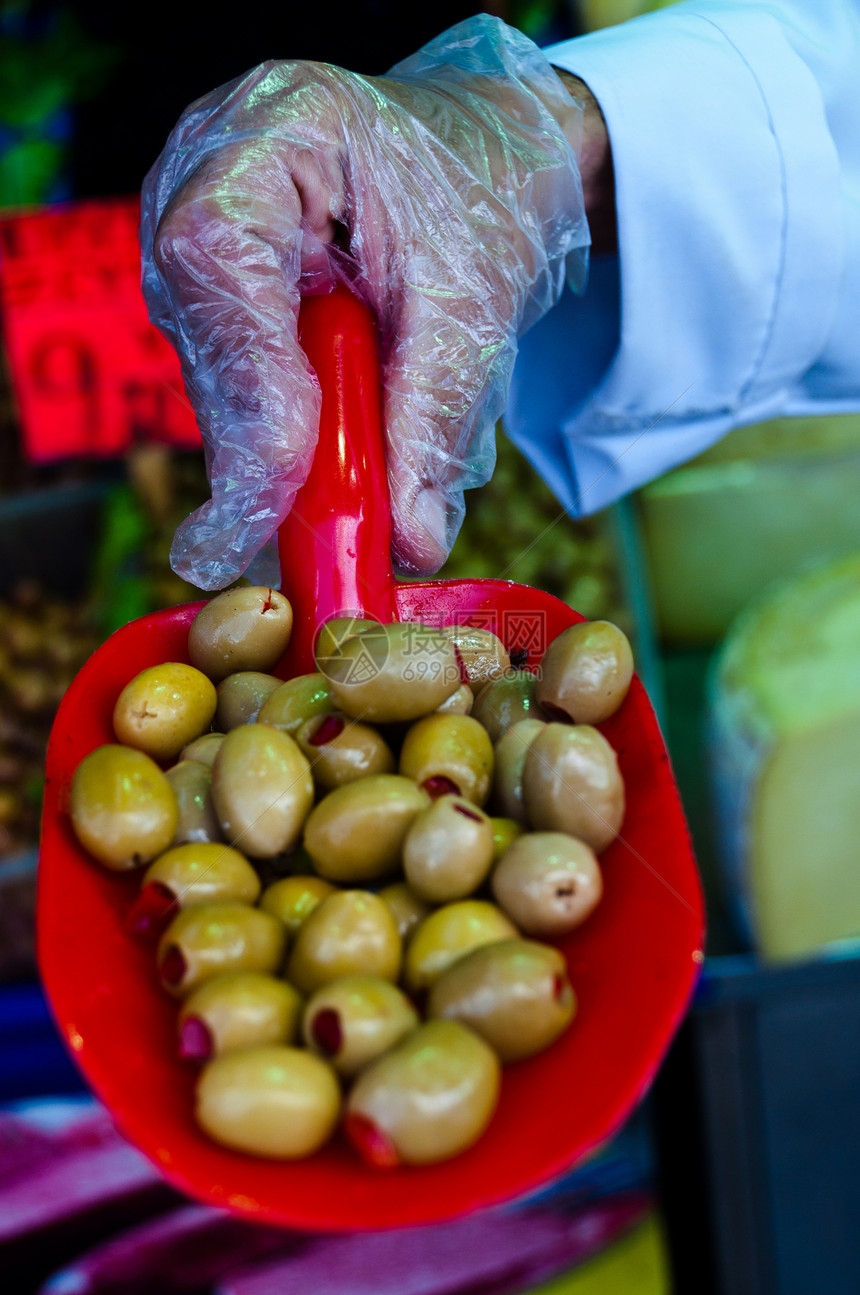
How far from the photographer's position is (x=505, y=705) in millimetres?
1170

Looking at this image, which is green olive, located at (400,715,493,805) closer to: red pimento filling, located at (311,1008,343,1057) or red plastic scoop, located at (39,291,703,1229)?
red plastic scoop, located at (39,291,703,1229)

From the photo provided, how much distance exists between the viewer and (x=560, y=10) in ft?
8.28

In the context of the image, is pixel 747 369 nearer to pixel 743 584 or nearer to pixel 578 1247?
pixel 743 584

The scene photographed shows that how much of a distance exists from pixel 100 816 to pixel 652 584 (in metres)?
1.87

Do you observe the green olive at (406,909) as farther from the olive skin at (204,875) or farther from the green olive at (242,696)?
the green olive at (242,696)

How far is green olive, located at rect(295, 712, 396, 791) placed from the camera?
42.1 inches

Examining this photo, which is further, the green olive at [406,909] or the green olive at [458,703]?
the green olive at [458,703]

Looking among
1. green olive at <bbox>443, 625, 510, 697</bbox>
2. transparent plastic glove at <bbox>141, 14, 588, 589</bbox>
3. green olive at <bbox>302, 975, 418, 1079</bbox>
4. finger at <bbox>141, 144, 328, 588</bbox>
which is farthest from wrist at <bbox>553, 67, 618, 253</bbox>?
green olive at <bbox>302, 975, 418, 1079</bbox>

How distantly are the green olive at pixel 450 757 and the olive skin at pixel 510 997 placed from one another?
0.21m

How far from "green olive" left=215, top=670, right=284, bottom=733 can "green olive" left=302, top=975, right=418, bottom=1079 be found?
1.30 feet

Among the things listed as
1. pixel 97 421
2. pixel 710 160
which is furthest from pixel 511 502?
pixel 710 160

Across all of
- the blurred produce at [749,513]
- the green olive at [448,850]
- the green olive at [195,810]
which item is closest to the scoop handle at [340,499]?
the green olive at [195,810]

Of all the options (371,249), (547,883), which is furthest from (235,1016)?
(371,249)

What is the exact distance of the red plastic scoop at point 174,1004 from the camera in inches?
30.5
